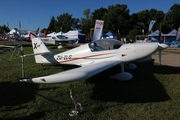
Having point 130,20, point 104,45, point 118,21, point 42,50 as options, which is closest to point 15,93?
point 42,50

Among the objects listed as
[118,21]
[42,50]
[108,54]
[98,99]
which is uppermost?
[118,21]

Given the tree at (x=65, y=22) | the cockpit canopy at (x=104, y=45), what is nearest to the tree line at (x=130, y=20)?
the tree at (x=65, y=22)

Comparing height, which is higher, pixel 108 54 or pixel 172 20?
pixel 172 20

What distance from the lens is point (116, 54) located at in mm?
6613

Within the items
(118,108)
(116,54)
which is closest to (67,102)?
(118,108)

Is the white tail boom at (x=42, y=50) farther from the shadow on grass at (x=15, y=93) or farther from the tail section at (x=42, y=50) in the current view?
the shadow on grass at (x=15, y=93)

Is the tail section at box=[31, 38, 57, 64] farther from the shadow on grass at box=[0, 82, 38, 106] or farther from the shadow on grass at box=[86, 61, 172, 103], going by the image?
the shadow on grass at box=[86, 61, 172, 103]

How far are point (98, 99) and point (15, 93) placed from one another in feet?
8.10

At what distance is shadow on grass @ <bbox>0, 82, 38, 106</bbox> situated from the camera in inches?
177

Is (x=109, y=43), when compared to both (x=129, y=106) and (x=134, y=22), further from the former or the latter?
(x=134, y=22)

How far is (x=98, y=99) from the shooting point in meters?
4.62

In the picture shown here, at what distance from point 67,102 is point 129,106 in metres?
1.57

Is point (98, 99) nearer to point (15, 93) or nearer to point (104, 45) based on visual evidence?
point (15, 93)

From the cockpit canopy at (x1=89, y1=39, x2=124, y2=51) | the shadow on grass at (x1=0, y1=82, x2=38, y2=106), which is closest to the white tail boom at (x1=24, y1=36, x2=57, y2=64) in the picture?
the cockpit canopy at (x1=89, y1=39, x2=124, y2=51)
